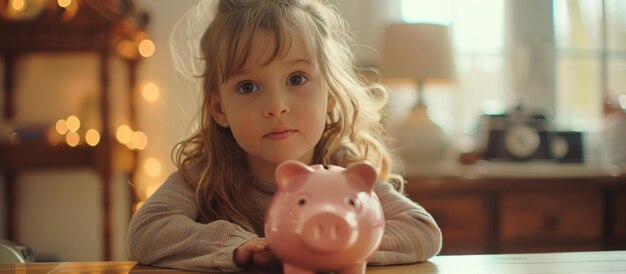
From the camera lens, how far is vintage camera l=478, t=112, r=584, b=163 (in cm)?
231

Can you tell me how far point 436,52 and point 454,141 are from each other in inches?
20.8

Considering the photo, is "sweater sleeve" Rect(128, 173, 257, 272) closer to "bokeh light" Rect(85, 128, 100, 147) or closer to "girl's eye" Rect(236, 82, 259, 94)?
"girl's eye" Rect(236, 82, 259, 94)

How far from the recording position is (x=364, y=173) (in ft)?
1.83

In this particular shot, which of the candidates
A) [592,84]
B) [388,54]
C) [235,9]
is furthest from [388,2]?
[235,9]

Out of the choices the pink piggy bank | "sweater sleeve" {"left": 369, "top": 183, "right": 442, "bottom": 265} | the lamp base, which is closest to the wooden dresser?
the lamp base

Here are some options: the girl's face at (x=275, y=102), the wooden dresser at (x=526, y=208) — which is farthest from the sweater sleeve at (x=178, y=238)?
the wooden dresser at (x=526, y=208)

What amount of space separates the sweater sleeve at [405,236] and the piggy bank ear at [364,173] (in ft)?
0.54

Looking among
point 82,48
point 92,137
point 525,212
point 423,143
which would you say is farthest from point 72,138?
point 525,212

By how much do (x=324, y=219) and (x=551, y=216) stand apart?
178 centimetres

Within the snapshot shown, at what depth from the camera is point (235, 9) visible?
2.78ft

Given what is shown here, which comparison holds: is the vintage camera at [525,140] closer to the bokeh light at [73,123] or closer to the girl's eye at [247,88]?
the bokeh light at [73,123]

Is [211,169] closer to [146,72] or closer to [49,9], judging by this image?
[49,9]

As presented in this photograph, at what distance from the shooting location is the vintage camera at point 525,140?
231 cm

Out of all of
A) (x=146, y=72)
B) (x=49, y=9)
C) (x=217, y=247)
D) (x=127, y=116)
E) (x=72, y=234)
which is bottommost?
(x=72, y=234)
